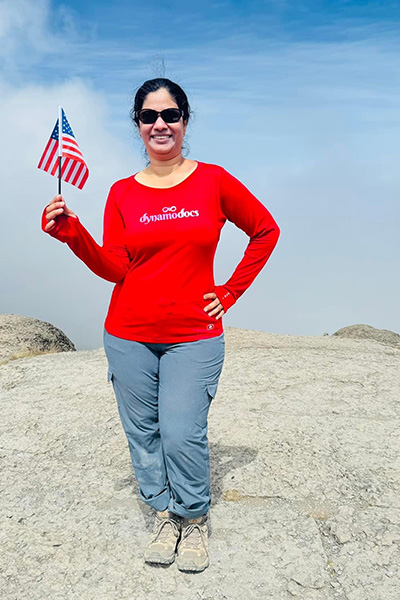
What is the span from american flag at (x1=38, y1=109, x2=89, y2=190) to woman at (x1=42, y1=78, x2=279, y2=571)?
0.21 metres

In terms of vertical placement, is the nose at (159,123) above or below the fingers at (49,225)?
above

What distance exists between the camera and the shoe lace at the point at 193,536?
3135mm

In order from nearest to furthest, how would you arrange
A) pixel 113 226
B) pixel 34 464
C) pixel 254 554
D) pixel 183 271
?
pixel 183 271
pixel 113 226
pixel 254 554
pixel 34 464

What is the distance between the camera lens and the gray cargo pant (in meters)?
2.86

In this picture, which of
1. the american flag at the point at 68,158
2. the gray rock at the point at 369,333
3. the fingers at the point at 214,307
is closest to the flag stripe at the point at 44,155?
the american flag at the point at 68,158

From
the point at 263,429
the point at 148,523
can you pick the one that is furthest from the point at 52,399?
the point at 148,523

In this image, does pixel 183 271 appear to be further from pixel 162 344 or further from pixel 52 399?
pixel 52 399

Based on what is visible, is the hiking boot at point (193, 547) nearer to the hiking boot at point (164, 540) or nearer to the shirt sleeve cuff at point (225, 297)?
the hiking boot at point (164, 540)

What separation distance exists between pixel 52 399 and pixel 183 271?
3532 mm

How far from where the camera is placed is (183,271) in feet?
9.23

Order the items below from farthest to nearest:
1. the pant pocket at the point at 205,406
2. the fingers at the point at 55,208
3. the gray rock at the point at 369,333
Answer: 1. the gray rock at the point at 369,333
2. the pant pocket at the point at 205,406
3. the fingers at the point at 55,208

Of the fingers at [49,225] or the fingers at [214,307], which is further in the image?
the fingers at [214,307]

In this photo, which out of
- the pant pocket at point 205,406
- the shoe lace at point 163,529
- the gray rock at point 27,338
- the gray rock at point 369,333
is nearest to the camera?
the pant pocket at point 205,406

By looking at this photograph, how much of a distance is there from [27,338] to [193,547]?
622 cm
